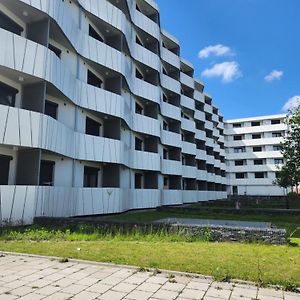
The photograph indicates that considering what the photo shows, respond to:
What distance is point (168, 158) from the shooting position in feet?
124

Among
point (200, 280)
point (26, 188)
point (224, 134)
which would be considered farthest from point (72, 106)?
point (224, 134)

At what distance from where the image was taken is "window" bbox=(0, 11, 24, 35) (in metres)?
15.8

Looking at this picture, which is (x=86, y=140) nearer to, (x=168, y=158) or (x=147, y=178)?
(x=147, y=178)

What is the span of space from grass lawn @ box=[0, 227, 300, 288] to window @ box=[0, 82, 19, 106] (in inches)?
258

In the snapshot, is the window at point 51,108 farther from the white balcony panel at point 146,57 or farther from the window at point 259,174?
the window at point 259,174

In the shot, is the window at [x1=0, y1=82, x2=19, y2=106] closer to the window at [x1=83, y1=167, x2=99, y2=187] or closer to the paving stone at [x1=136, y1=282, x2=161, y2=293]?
the window at [x1=83, y1=167, x2=99, y2=187]

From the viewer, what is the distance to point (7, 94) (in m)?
16.1

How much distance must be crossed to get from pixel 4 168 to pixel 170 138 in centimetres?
2197

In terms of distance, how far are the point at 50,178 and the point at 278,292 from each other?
15.1m

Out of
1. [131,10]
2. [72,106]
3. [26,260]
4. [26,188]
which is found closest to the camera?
[26,260]

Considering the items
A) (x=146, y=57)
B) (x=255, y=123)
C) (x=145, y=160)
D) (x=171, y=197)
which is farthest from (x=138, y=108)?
(x=255, y=123)

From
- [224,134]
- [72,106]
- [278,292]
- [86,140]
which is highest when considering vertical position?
[224,134]

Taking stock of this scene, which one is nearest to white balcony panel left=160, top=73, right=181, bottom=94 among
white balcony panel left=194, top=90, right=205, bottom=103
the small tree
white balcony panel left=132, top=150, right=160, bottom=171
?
white balcony panel left=132, top=150, right=160, bottom=171

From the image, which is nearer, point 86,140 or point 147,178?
point 86,140
